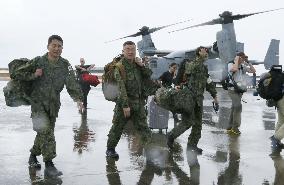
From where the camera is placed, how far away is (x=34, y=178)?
5.11m

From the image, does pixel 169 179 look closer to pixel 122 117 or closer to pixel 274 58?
pixel 122 117

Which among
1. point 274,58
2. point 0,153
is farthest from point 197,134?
point 274,58

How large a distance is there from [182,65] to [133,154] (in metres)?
1.66

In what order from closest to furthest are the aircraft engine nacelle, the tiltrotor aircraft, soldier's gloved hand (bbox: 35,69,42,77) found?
soldier's gloved hand (bbox: 35,69,42,77) → the aircraft engine nacelle → the tiltrotor aircraft

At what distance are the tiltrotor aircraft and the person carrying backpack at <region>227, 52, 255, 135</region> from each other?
1057 millimetres

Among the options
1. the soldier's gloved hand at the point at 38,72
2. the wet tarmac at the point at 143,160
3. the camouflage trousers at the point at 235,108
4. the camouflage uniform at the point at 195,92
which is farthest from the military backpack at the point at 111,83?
the camouflage trousers at the point at 235,108

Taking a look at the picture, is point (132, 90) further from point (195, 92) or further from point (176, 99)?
point (195, 92)

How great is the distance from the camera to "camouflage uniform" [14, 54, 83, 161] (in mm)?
5387

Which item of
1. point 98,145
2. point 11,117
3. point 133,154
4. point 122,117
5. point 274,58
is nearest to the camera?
point 122,117

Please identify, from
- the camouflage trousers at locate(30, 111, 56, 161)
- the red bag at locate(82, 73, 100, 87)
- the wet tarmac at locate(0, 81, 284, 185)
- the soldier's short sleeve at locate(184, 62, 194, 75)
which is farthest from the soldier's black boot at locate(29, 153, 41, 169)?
the red bag at locate(82, 73, 100, 87)

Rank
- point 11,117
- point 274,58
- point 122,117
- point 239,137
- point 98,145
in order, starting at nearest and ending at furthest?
point 122,117 < point 98,145 < point 239,137 < point 11,117 < point 274,58

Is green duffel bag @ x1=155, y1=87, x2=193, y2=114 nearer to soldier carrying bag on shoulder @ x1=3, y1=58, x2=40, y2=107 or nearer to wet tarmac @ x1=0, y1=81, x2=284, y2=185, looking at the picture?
wet tarmac @ x1=0, y1=81, x2=284, y2=185

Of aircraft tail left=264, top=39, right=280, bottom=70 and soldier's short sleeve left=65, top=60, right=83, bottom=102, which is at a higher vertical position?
aircraft tail left=264, top=39, right=280, bottom=70

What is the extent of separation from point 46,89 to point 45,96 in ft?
0.30
